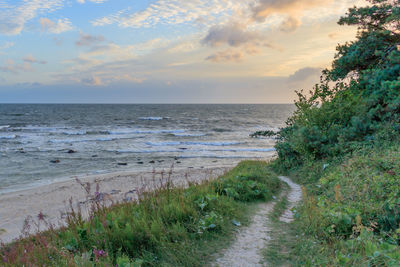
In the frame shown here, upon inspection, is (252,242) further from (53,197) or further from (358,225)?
(53,197)

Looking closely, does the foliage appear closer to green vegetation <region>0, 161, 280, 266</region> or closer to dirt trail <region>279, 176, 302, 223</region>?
dirt trail <region>279, 176, 302, 223</region>

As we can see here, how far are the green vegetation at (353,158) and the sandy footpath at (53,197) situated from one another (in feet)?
13.0

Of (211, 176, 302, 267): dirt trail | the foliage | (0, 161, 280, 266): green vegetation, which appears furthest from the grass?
(0, 161, 280, 266): green vegetation

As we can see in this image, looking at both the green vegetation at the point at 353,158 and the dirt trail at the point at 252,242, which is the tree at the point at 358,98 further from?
the dirt trail at the point at 252,242

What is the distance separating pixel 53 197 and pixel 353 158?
14.2 metres

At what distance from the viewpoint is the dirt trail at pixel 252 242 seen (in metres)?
4.41

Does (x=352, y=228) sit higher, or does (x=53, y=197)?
(x=352, y=228)

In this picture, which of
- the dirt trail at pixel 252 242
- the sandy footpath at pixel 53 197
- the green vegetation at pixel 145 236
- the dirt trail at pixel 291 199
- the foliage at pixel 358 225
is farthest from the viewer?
the sandy footpath at pixel 53 197

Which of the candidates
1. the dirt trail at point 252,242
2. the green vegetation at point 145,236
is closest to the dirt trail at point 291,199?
the dirt trail at point 252,242

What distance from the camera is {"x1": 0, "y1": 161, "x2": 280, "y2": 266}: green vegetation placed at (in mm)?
3896

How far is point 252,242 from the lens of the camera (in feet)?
17.1

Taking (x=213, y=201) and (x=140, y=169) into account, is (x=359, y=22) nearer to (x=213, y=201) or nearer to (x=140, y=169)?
(x=213, y=201)

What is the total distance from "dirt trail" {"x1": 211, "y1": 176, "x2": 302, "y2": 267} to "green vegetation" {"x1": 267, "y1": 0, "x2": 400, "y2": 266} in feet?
0.89

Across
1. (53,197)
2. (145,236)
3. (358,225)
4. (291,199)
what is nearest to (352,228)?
(358,225)
